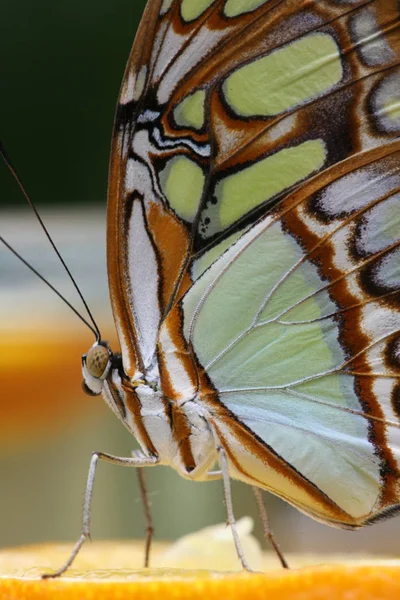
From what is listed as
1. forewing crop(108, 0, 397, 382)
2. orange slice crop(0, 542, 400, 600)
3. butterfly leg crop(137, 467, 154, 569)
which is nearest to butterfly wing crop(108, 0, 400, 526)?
forewing crop(108, 0, 397, 382)

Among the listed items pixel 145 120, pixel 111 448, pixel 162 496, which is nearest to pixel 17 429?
pixel 111 448

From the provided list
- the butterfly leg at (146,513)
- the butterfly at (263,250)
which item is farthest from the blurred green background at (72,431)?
the butterfly at (263,250)

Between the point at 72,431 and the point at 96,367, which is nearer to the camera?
the point at 96,367

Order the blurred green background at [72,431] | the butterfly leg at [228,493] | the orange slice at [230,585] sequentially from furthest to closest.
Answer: the blurred green background at [72,431]
the butterfly leg at [228,493]
the orange slice at [230,585]

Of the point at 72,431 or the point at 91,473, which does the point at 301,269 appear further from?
the point at 72,431

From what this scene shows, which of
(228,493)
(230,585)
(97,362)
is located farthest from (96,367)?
(230,585)

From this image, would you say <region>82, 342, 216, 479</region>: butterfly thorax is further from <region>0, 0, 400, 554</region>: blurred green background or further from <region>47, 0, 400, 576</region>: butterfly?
<region>0, 0, 400, 554</region>: blurred green background

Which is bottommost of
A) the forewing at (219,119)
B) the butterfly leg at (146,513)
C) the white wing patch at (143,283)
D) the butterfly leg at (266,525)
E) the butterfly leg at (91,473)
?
the butterfly leg at (266,525)

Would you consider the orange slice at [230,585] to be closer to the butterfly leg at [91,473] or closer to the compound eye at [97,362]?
the butterfly leg at [91,473]
